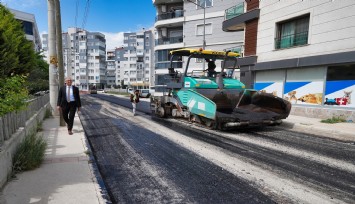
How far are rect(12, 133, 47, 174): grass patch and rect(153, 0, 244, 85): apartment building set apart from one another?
1986 centimetres

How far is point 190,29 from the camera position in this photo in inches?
1249

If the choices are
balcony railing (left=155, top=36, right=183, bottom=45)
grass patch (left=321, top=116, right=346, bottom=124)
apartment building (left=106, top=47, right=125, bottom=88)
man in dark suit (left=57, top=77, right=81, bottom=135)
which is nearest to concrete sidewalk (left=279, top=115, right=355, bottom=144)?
grass patch (left=321, top=116, right=346, bottom=124)

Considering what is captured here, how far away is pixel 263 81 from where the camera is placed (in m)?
15.5

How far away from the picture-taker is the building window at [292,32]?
13.1 m

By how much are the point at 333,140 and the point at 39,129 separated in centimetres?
953

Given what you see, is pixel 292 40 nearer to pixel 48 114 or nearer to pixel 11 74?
pixel 48 114

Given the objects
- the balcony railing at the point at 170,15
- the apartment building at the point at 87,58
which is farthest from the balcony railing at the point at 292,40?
the apartment building at the point at 87,58

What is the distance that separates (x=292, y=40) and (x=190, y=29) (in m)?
19.6

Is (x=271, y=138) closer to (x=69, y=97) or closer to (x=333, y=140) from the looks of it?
(x=333, y=140)

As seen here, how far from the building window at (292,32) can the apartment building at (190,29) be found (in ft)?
37.7

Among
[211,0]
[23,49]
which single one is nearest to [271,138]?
[23,49]

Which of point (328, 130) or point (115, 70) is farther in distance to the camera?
point (115, 70)

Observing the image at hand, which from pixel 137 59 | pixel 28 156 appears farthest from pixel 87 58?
pixel 28 156

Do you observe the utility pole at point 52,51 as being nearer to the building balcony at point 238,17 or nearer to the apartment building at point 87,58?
the building balcony at point 238,17
